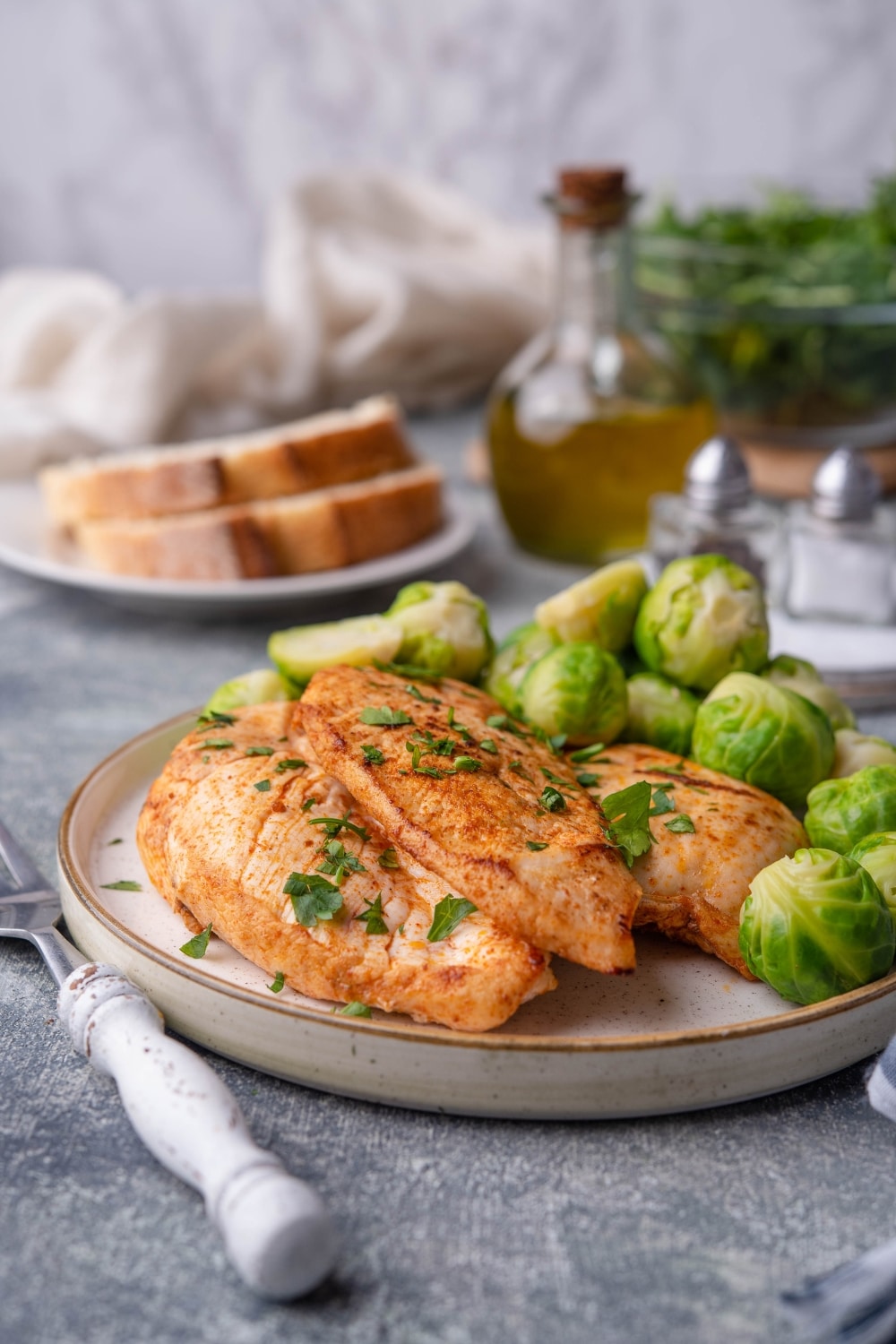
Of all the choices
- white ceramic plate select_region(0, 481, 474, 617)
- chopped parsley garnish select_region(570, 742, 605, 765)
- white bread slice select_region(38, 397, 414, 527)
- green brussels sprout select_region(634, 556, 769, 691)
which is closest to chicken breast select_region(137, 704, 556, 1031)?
chopped parsley garnish select_region(570, 742, 605, 765)

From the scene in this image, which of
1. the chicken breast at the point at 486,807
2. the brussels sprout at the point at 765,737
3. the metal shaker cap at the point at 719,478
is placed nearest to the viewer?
Result: the chicken breast at the point at 486,807

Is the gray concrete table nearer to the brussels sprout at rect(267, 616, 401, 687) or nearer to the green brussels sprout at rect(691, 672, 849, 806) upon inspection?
the green brussels sprout at rect(691, 672, 849, 806)

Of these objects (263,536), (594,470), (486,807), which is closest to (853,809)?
(486,807)

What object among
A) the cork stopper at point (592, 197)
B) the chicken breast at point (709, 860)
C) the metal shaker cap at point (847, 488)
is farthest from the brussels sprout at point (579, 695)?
the cork stopper at point (592, 197)

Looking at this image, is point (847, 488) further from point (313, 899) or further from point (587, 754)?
point (313, 899)

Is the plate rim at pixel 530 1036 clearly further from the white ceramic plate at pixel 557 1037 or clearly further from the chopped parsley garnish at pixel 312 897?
the chopped parsley garnish at pixel 312 897

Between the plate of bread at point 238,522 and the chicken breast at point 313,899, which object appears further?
the plate of bread at point 238,522
